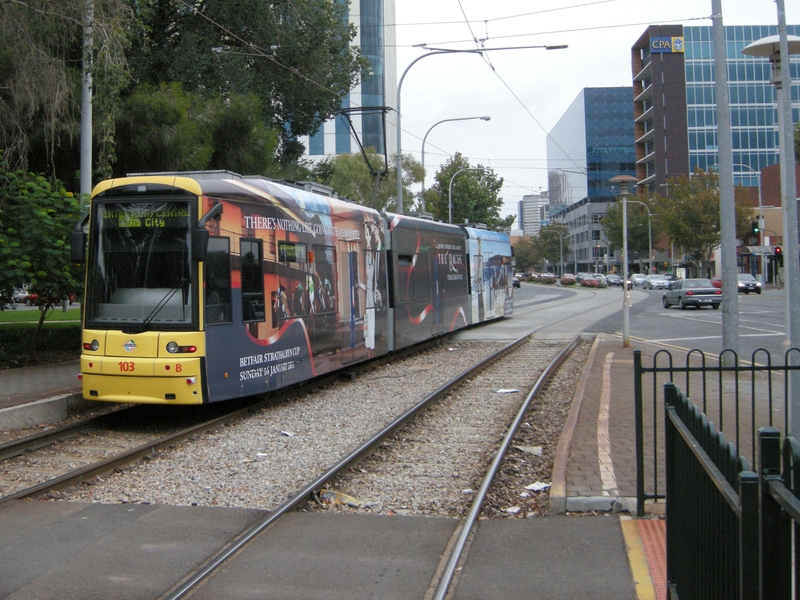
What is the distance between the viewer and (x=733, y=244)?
39.1 feet

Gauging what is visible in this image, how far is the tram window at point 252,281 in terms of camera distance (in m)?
10.5

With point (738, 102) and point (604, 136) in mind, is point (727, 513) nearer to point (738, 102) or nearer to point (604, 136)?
point (738, 102)

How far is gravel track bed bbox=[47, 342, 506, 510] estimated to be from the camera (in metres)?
6.96

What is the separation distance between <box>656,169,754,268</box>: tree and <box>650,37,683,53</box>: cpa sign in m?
20.7

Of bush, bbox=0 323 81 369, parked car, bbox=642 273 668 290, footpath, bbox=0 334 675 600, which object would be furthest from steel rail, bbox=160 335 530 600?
parked car, bbox=642 273 668 290

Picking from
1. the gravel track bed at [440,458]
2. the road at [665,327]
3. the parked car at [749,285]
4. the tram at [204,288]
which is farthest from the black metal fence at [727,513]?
the parked car at [749,285]

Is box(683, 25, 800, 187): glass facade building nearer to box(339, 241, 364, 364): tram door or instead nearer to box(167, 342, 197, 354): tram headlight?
box(339, 241, 364, 364): tram door

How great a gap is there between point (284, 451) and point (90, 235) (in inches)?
151

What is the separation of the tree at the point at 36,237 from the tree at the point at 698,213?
5743 cm

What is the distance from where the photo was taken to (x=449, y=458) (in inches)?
334

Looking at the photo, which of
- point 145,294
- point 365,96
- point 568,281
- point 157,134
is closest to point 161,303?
point 145,294

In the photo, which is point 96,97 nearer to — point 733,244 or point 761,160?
point 733,244

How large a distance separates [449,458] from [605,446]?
1597mm

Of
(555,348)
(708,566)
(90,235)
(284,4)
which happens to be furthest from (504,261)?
(708,566)
